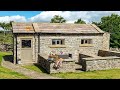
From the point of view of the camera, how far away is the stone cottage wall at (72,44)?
23688mm

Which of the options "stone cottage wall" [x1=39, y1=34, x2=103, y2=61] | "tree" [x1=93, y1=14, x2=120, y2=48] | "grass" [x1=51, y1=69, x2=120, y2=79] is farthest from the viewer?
"tree" [x1=93, y1=14, x2=120, y2=48]

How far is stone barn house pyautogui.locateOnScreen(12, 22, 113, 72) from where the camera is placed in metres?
23.1

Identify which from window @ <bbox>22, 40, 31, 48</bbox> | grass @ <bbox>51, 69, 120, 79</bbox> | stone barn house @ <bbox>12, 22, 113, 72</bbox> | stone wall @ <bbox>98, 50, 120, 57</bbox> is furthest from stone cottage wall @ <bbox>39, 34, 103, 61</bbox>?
grass @ <bbox>51, 69, 120, 79</bbox>

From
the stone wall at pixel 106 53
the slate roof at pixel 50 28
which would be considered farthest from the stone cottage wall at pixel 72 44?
the stone wall at pixel 106 53

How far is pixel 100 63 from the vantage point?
1864 centimetres

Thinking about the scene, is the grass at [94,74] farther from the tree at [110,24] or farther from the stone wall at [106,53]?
the tree at [110,24]

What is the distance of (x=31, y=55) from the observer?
23438 millimetres

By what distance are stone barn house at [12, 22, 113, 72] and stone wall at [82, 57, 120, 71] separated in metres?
4.27

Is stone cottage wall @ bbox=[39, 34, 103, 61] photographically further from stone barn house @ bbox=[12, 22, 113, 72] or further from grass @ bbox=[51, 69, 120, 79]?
grass @ bbox=[51, 69, 120, 79]

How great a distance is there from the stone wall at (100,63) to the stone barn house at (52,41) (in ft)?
14.0
